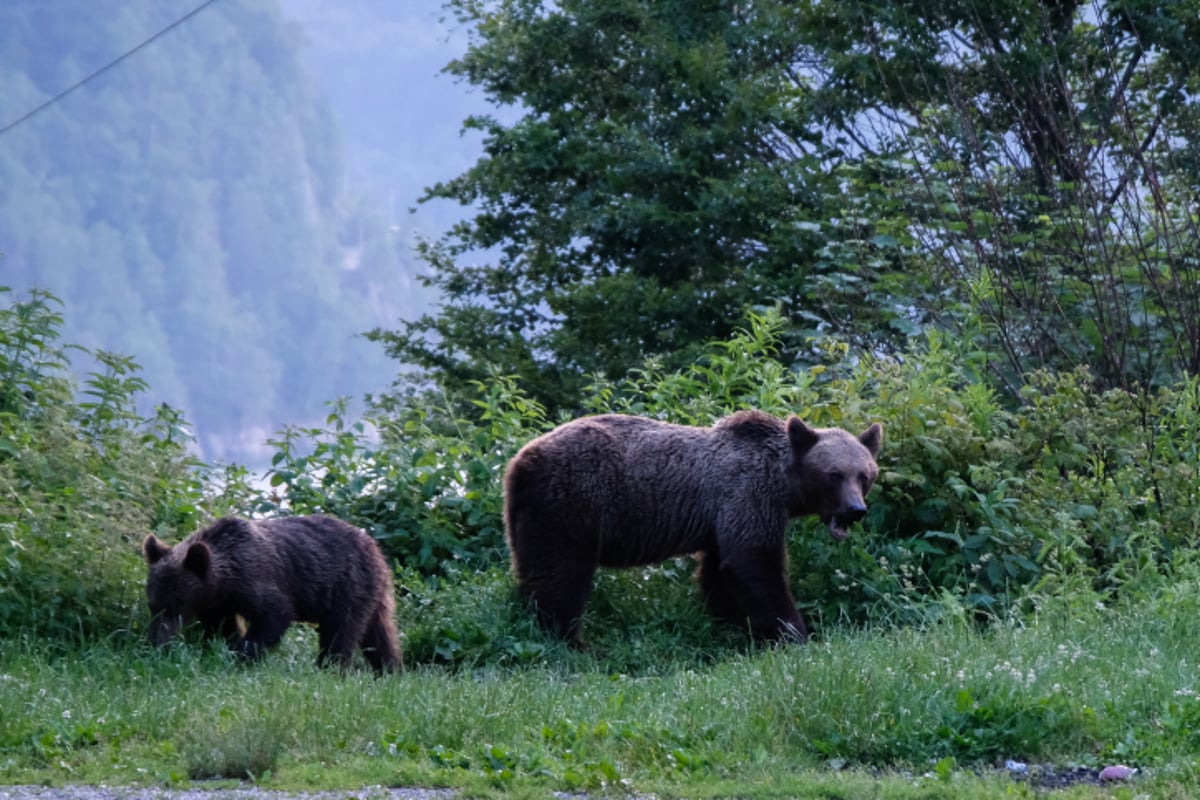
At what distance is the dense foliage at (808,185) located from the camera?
13.2 meters

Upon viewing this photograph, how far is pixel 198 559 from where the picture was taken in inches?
361

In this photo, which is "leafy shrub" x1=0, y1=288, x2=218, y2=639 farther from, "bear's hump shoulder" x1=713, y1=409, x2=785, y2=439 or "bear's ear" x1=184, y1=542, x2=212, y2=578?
"bear's hump shoulder" x1=713, y1=409, x2=785, y2=439

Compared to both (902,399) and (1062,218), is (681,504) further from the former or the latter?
(1062,218)

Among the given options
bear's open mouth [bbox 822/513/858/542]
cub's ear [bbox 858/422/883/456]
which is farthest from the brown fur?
cub's ear [bbox 858/422/883/456]

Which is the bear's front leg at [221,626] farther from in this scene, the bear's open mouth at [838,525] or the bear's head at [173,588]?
the bear's open mouth at [838,525]

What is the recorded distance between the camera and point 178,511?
1139cm

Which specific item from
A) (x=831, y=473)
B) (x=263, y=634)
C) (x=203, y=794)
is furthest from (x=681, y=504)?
(x=203, y=794)

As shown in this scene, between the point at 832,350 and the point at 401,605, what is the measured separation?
160 inches

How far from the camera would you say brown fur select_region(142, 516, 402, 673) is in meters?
9.27

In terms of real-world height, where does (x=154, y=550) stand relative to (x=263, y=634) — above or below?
above

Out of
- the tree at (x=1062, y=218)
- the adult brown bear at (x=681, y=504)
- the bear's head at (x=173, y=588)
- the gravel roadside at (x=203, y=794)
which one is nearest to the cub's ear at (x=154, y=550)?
the bear's head at (x=173, y=588)

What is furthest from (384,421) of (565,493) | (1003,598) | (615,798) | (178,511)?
(615,798)

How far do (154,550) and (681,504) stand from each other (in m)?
3.47

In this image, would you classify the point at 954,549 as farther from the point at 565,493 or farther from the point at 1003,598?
the point at 565,493
